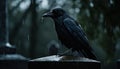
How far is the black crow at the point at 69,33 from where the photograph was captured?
620cm

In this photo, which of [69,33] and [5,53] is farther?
[5,53]

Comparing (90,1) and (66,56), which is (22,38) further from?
(66,56)

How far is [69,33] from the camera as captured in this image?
627 cm

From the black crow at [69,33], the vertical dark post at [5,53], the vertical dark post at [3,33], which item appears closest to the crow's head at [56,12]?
the black crow at [69,33]

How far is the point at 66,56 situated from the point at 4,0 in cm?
529

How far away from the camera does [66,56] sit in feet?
18.8

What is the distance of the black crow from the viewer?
620cm

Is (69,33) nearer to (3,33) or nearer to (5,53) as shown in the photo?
(5,53)

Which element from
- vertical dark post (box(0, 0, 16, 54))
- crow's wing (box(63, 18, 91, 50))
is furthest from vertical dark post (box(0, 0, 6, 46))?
crow's wing (box(63, 18, 91, 50))

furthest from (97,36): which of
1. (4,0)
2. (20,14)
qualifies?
(20,14)

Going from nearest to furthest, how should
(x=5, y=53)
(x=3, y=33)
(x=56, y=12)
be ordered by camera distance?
(x=56, y=12) < (x=5, y=53) < (x=3, y=33)

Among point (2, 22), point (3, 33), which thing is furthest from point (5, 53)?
point (2, 22)

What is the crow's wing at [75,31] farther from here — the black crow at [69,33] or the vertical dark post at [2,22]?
the vertical dark post at [2,22]

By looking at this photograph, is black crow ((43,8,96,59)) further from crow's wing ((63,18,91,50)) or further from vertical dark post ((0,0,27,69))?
vertical dark post ((0,0,27,69))
